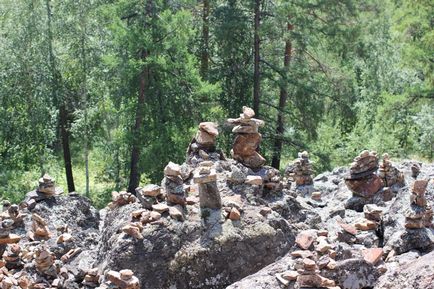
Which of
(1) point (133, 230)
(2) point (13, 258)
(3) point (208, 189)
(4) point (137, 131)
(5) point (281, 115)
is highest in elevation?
(3) point (208, 189)

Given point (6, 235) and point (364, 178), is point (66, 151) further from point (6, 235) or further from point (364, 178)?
point (364, 178)

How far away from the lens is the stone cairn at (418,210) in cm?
1016

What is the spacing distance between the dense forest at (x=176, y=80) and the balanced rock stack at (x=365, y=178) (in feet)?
32.9

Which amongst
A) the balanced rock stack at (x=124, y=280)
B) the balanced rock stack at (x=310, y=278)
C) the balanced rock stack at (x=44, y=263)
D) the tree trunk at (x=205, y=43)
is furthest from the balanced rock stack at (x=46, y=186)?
the tree trunk at (x=205, y=43)

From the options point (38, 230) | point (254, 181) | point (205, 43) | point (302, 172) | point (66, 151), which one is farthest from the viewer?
point (66, 151)

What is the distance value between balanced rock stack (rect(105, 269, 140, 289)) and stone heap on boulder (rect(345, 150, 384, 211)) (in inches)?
235

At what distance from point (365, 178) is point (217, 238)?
495 centimetres

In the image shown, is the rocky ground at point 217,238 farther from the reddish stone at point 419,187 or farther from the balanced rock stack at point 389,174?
the balanced rock stack at point 389,174

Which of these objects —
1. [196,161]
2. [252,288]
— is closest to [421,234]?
[252,288]

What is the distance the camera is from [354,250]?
9.02m

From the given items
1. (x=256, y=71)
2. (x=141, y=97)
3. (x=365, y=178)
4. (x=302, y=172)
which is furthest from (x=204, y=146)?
(x=256, y=71)

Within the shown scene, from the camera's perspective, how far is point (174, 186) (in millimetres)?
10891

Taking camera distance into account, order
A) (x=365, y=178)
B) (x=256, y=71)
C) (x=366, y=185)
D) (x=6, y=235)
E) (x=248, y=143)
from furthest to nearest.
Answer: (x=256, y=71), (x=365, y=178), (x=366, y=185), (x=248, y=143), (x=6, y=235)

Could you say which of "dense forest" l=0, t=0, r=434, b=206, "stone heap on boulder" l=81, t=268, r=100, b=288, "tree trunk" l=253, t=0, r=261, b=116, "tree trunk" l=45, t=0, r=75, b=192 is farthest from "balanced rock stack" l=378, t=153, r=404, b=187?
"tree trunk" l=45, t=0, r=75, b=192
